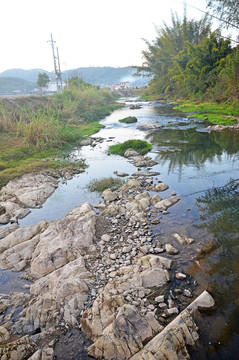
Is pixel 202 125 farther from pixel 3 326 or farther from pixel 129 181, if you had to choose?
pixel 3 326

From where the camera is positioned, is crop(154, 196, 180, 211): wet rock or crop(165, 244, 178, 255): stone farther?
crop(154, 196, 180, 211): wet rock

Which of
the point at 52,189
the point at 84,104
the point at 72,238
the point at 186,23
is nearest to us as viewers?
the point at 72,238

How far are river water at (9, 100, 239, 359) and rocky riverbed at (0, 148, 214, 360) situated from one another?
0.81 feet

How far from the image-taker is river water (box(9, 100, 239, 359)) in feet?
11.3

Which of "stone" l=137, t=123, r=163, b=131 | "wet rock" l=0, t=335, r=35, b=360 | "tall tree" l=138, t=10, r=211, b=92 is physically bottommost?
"wet rock" l=0, t=335, r=35, b=360

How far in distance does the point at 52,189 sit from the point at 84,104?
19.5 metres

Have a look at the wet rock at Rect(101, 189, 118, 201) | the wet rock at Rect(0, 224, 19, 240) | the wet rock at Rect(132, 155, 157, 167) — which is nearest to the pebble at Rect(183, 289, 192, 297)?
the wet rock at Rect(101, 189, 118, 201)

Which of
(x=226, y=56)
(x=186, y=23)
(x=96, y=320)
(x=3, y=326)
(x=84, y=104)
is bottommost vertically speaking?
(x=3, y=326)

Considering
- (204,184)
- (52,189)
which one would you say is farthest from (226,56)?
(52,189)

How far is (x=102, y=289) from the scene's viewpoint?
13.0 ft

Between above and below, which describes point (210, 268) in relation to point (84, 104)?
below

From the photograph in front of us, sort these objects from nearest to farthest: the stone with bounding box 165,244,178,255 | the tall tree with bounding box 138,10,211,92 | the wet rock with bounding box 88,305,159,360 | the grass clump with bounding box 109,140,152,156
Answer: the wet rock with bounding box 88,305,159,360 → the stone with bounding box 165,244,178,255 → the grass clump with bounding box 109,140,152,156 → the tall tree with bounding box 138,10,211,92

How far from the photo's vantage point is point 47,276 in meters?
4.41

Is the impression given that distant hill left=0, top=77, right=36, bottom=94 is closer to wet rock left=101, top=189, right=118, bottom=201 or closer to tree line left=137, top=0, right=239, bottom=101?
tree line left=137, top=0, right=239, bottom=101
